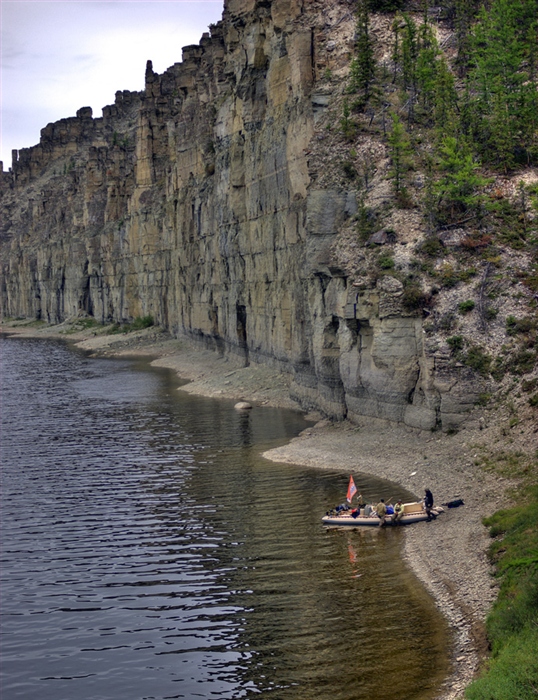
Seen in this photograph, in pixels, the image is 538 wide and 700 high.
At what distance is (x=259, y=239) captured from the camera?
62.6m

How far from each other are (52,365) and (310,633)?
70.1m

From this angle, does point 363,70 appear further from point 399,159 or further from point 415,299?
point 415,299

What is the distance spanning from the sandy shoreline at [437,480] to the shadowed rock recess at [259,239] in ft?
4.43

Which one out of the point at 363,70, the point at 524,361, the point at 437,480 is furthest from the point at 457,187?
the point at 437,480

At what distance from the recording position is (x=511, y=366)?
36656 mm

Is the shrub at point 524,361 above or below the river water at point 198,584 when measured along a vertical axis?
above

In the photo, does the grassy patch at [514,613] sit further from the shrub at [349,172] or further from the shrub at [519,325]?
the shrub at [349,172]

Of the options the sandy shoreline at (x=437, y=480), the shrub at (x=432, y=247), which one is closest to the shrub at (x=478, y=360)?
the sandy shoreline at (x=437, y=480)

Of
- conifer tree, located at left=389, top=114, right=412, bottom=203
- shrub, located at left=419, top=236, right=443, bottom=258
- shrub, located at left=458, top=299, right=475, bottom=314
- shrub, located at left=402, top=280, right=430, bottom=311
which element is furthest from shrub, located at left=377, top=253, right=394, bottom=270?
shrub, located at left=458, top=299, right=475, bottom=314

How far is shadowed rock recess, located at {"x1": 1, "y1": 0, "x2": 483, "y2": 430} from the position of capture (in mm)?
40781

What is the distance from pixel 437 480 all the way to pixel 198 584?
1183 centimetres

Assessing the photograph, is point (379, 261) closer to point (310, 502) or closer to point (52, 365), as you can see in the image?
point (310, 502)

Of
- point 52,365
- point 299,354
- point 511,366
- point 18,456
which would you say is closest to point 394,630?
point 511,366

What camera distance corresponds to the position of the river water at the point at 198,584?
64.8 feet
